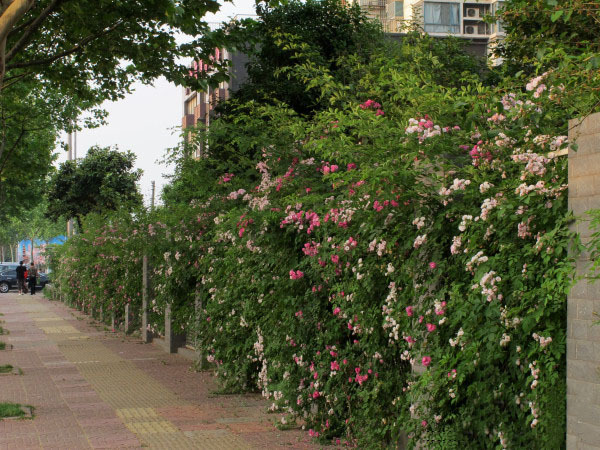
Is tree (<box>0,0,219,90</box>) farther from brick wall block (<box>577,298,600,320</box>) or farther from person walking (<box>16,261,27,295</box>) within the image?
person walking (<box>16,261,27,295</box>)

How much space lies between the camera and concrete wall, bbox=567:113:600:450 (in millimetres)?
4457

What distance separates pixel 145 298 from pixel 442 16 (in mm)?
51751

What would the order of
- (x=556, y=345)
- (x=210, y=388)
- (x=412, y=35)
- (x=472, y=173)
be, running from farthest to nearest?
(x=412, y=35) < (x=210, y=388) < (x=472, y=173) < (x=556, y=345)

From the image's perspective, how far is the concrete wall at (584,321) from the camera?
14.6ft

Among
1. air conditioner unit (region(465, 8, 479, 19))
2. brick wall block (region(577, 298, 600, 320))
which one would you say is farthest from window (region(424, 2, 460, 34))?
brick wall block (region(577, 298, 600, 320))

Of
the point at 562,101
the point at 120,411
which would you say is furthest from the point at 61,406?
the point at 562,101

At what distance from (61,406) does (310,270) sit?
4317 millimetres

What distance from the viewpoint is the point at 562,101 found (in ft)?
15.9

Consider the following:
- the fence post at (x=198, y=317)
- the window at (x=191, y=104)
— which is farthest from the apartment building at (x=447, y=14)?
the fence post at (x=198, y=317)

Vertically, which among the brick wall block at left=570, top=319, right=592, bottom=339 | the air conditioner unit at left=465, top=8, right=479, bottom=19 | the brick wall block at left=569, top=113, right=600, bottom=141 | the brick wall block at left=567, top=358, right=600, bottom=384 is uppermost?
the air conditioner unit at left=465, top=8, right=479, bottom=19

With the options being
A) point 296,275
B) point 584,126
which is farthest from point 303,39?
point 584,126

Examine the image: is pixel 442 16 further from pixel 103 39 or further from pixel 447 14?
pixel 103 39

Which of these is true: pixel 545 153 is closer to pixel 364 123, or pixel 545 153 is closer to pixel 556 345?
pixel 556 345

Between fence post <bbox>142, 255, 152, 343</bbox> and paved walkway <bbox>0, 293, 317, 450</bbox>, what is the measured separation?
3.15 ft
